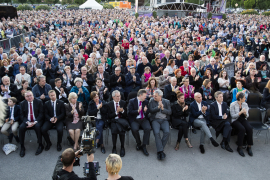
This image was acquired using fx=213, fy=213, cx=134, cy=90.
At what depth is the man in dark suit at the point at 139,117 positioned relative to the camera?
4.90m

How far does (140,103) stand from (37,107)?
2463 millimetres

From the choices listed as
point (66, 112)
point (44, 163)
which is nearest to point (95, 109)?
point (66, 112)

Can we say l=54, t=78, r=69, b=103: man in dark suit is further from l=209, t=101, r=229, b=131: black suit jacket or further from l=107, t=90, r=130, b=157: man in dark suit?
l=209, t=101, r=229, b=131: black suit jacket

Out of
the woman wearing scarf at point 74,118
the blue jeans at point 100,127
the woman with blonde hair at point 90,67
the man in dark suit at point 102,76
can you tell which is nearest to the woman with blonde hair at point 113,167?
the blue jeans at point 100,127

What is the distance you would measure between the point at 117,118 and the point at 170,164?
63.4 inches

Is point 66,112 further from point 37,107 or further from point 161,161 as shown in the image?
point 161,161

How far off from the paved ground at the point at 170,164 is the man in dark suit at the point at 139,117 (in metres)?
0.30

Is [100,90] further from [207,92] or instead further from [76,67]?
[207,92]

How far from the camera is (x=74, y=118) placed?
201 inches

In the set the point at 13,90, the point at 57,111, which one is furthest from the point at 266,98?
the point at 13,90

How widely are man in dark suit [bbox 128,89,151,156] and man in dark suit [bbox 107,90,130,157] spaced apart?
0.17 metres

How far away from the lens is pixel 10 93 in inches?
237

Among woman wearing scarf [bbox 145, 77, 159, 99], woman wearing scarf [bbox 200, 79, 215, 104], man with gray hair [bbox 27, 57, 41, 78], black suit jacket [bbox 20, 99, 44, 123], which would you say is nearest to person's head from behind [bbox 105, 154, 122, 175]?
black suit jacket [bbox 20, 99, 44, 123]

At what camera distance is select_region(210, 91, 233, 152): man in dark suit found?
5.00 m
